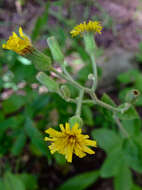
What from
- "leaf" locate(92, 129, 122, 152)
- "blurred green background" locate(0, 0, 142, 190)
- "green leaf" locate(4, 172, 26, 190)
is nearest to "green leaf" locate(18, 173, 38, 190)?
"blurred green background" locate(0, 0, 142, 190)

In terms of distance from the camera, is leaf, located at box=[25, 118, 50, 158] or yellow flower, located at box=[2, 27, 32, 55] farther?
leaf, located at box=[25, 118, 50, 158]

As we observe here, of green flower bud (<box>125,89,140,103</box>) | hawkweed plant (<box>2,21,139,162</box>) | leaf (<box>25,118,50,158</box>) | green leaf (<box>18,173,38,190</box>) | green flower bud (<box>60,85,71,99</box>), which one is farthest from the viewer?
green leaf (<box>18,173,38,190</box>)

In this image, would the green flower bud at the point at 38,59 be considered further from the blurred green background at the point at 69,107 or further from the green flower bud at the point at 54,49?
the blurred green background at the point at 69,107

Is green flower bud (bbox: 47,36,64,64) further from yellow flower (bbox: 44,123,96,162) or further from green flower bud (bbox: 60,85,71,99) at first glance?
yellow flower (bbox: 44,123,96,162)

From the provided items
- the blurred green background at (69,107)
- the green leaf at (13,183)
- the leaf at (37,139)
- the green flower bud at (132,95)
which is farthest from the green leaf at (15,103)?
the green flower bud at (132,95)

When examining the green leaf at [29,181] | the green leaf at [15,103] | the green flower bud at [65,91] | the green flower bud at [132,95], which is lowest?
the green leaf at [29,181]

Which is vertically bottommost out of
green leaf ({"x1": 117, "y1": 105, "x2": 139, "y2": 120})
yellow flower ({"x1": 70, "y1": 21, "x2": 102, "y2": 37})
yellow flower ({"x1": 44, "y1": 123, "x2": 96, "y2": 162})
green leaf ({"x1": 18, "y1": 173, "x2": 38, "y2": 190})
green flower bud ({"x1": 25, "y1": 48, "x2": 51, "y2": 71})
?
green leaf ({"x1": 18, "y1": 173, "x2": 38, "y2": 190})
